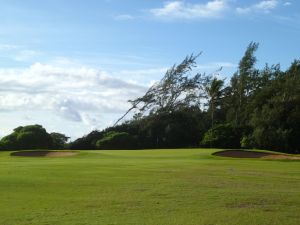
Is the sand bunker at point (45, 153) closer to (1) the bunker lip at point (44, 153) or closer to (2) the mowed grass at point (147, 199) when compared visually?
(1) the bunker lip at point (44, 153)

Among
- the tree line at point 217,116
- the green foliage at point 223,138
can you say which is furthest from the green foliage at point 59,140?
the green foliage at point 223,138

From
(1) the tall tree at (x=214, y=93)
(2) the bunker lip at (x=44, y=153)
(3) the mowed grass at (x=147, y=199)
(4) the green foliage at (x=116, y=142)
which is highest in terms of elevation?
(1) the tall tree at (x=214, y=93)

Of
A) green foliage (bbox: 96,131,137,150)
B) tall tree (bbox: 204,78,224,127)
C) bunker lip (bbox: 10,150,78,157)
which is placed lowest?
bunker lip (bbox: 10,150,78,157)

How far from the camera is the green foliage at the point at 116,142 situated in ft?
219

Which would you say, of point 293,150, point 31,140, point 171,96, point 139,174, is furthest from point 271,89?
point 139,174

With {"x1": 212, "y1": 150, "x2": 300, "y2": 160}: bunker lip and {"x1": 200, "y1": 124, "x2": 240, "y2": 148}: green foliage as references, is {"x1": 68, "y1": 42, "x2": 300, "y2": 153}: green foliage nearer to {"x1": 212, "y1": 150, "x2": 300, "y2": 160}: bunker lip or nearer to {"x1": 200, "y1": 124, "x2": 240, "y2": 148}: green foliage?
{"x1": 200, "y1": 124, "x2": 240, "y2": 148}: green foliage

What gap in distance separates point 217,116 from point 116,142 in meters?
19.4

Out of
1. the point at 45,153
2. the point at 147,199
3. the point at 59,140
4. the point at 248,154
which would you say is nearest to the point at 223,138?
the point at 248,154

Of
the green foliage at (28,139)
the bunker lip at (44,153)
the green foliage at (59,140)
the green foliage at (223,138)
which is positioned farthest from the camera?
the green foliage at (59,140)

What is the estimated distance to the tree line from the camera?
210 feet

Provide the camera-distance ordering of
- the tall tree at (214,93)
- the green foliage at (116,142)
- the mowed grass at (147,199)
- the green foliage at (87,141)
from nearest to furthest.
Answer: the mowed grass at (147,199) < the green foliage at (116,142) < the green foliage at (87,141) < the tall tree at (214,93)

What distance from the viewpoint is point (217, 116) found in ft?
262

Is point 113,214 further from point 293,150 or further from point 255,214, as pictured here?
point 293,150

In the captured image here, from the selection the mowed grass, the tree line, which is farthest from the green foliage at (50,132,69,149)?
the mowed grass
